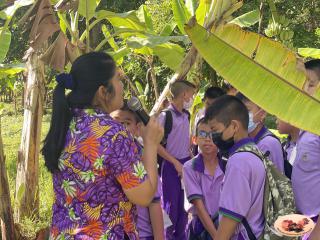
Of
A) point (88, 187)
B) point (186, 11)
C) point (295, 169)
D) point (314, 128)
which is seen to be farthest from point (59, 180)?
point (186, 11)

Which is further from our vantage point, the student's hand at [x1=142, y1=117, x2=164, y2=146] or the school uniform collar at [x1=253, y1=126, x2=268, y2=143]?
the school uniform collar at [x1=253, y1=126, x2=268, y2=143]

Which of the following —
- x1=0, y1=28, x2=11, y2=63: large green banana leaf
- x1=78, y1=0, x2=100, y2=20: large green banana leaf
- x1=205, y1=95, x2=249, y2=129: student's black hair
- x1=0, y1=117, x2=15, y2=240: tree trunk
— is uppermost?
x1=78, y1=0, x2=100, y2=20: large green banana leaf

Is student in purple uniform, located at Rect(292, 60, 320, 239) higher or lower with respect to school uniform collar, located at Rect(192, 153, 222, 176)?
higher

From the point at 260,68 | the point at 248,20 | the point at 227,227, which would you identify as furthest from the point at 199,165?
the point at 248,20

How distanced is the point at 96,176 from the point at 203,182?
41.9 inches

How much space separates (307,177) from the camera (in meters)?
2.22

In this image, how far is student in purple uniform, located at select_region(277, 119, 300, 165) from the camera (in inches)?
106

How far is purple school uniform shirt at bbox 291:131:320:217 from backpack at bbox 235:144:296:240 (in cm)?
22

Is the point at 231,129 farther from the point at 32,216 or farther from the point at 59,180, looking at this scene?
the point at 32,216

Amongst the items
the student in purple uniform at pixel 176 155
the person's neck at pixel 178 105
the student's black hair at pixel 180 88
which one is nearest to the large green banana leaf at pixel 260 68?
the student in purple uniform at pixel 176 155

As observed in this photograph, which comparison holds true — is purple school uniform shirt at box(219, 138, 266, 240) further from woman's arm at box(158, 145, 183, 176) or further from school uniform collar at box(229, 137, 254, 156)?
woman's arm at box(158, 145, 183, 176)

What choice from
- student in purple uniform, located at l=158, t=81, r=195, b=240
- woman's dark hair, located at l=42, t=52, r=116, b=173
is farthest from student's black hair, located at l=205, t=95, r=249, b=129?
student in purple uniform, located at l=158, t=81, r=195, b=240

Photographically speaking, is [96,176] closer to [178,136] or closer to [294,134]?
[294,134]

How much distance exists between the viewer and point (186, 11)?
13.9 ft
